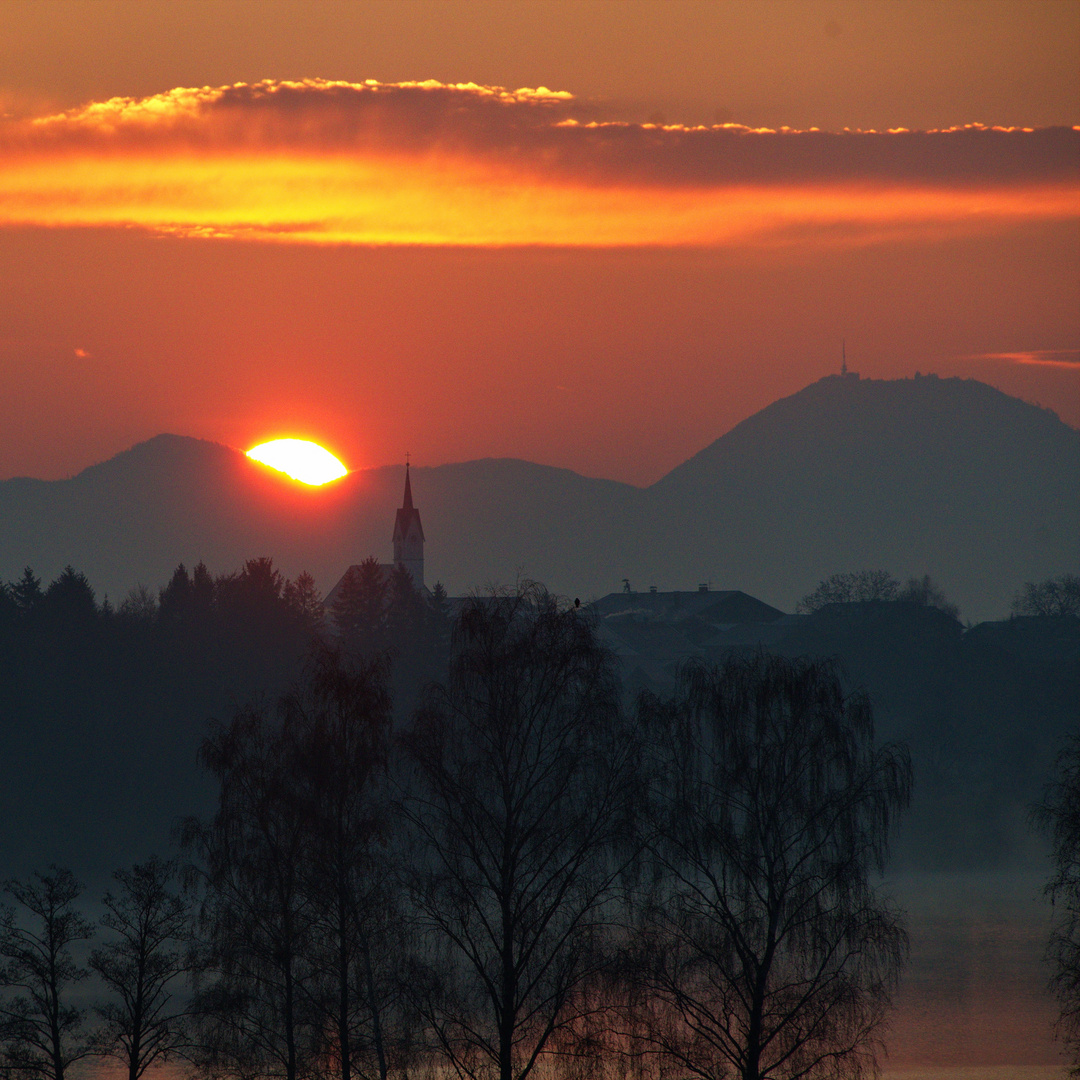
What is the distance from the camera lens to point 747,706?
36.1 m

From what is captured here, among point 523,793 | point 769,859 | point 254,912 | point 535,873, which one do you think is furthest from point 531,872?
point 254,912

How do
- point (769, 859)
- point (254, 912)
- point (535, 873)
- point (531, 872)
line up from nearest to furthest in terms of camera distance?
point (769, 859)
point (535, 873)
point (254, 912)
point (531, 872)

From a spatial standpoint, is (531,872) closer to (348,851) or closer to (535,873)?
(535,873)

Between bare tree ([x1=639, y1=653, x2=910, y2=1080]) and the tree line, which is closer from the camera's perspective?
bare tree ([x1=639, y1=653, x2=910, y2=1080])

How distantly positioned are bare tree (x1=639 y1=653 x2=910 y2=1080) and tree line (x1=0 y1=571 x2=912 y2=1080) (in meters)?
0.07

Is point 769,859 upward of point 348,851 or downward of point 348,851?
downward

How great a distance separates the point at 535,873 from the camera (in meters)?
34.7

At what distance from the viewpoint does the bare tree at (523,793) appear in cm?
3428

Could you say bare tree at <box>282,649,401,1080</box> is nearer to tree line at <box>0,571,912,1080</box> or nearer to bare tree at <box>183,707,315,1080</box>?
tree line at <box>0,571,912,1080</box>

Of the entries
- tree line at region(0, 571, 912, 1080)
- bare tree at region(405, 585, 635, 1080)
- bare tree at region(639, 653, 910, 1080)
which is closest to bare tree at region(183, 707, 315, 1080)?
tree line at region(0, 571, 912, 1080)

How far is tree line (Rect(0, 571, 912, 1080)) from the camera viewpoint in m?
33.9

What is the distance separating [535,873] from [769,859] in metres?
4.98

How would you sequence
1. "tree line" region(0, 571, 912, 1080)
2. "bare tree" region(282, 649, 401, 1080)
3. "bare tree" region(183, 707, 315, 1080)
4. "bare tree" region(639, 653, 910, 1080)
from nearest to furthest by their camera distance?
"bare tree" region(639, 653, 910, 1080) → "tree line" region(0, 571, 912, 1080) → "bare tree" region(282, 649, 401, 1080) → "bare tree" region(183, 707, 315, 1080)

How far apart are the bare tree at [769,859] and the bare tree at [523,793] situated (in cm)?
133
